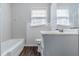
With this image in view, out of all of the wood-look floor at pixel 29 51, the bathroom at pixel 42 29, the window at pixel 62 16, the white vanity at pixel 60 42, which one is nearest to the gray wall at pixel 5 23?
the bathroom at pixel 42 29

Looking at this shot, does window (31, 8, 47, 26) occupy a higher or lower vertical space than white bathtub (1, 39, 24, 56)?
higher

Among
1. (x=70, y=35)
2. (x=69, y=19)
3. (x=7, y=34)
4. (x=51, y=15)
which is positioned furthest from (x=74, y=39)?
(x=7, y=34)

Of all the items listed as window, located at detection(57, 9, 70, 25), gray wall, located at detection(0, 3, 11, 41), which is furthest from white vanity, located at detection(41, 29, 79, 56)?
gray wall, located at detection(0, 3, 11, 41)

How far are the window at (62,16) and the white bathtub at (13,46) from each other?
701mm

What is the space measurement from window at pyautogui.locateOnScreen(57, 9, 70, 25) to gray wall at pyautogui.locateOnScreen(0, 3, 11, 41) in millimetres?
807

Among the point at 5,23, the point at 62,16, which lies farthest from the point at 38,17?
the point at 5,23

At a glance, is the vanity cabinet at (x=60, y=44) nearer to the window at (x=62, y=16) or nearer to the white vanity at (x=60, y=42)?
the white vanity at (x=60, y=42)

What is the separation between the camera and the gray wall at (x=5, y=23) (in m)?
1.67

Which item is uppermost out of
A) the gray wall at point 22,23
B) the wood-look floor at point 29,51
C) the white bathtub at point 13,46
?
the gray wall at point 22,23

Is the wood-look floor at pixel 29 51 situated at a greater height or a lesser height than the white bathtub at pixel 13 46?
lesser

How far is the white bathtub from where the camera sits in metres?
1.68

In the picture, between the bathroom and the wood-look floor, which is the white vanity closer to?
the bathroom

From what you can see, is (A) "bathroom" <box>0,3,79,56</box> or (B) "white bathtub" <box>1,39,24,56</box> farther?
(A) "bathroom" <box>0,3,79,56</box>

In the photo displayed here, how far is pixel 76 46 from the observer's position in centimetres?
186
